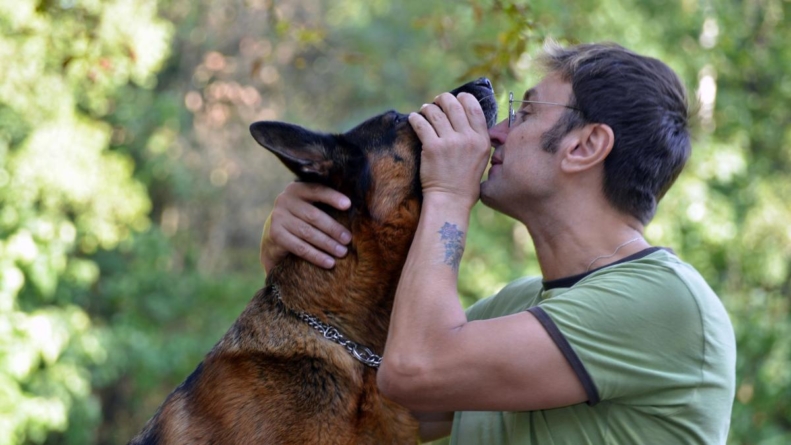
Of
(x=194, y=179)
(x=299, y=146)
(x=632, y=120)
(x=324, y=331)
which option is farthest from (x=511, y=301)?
(x=194, y=179)

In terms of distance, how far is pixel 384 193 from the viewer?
2.85 metres

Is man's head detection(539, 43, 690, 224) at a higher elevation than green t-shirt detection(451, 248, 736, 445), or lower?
higher

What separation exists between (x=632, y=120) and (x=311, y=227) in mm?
1114

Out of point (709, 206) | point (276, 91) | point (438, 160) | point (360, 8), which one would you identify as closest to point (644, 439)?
point (438, 160)

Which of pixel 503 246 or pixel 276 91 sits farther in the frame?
pixel 276 91

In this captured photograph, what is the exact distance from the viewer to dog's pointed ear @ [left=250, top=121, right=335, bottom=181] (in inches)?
102

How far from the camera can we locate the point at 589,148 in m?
2.46

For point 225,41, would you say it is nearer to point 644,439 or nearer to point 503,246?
point 503,246

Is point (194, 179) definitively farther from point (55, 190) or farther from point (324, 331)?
point (324, 331)

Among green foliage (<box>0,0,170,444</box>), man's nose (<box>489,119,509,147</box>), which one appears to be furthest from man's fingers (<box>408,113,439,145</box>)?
green foliage (<box>0,0,170,444</box>)

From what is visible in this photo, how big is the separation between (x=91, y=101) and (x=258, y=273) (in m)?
4.84

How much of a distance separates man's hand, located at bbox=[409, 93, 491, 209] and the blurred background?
1226 mm

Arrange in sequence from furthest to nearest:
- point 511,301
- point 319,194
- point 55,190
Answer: point 55,190 < point 511,301 < point 319,194

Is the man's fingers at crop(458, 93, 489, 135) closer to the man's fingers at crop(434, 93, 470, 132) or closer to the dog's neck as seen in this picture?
the man's fingers at crop(434, 93, 470, 132)
